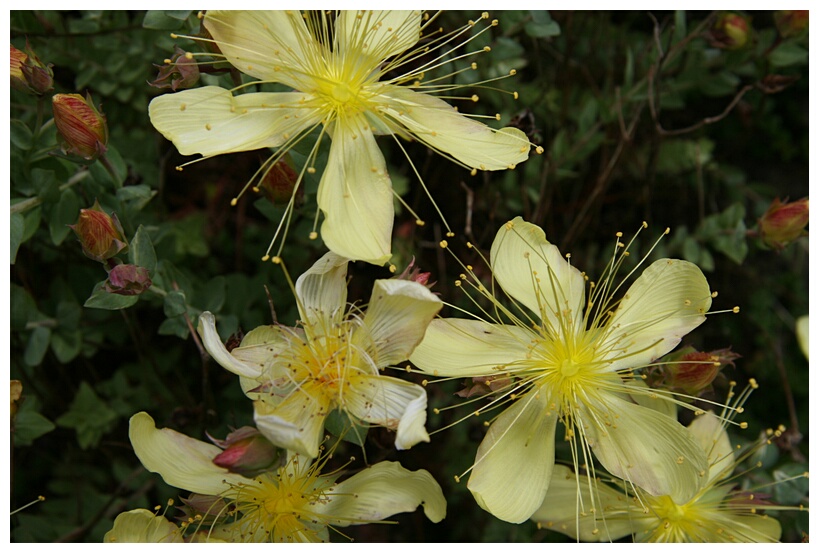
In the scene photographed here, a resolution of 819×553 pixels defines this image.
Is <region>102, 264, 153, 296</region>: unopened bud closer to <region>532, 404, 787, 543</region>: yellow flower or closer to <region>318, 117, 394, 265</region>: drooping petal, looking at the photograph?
<region>318, 117, 394, 265</region>: drooping petal

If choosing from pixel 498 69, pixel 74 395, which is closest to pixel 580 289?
pixel 498 69

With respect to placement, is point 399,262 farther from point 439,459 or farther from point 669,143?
point 669,143

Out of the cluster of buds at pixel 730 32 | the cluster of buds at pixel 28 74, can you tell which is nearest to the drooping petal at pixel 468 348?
the cluster of buds at pixel 28 74

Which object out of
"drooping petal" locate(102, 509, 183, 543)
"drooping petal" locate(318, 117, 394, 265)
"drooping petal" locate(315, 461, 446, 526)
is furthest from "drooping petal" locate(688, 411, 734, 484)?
"drooping petal" locate(102, 509, 183, 543)

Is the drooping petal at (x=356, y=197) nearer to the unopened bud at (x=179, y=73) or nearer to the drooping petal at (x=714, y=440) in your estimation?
the unopened bud at (x=179, y=73)

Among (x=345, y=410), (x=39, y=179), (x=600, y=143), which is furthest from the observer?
(x=600, y=143)

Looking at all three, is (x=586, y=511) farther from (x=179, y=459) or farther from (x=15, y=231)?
(x=15, y=231)

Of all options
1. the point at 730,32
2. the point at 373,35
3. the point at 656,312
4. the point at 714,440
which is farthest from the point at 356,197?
the point at 730,32
